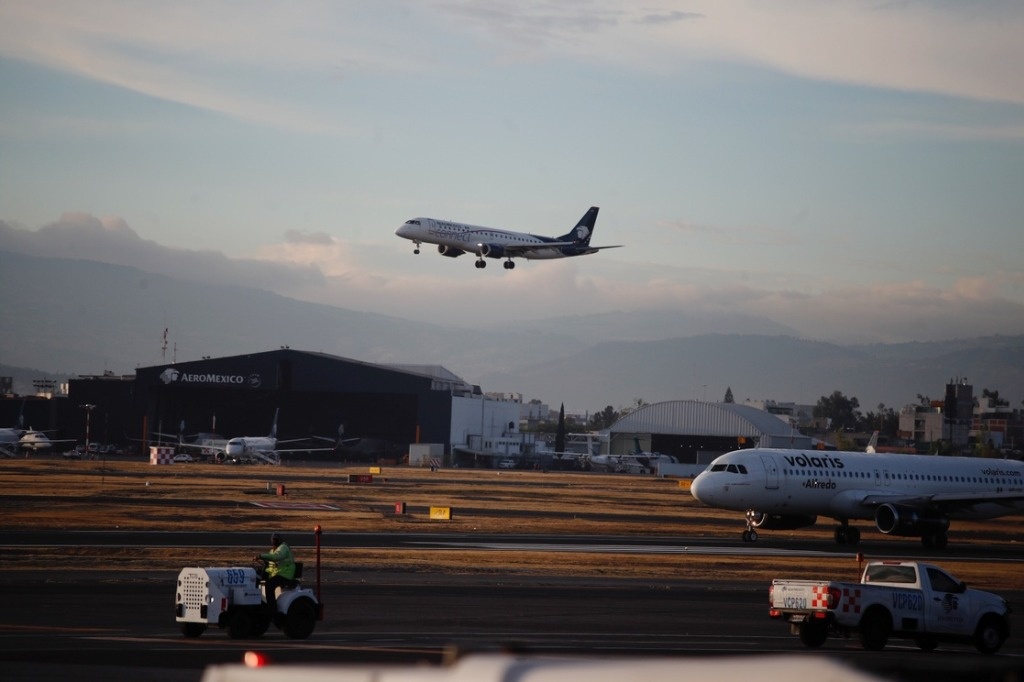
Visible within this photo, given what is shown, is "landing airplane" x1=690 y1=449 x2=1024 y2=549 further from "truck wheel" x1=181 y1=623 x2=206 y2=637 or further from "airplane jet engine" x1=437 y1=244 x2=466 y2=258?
"airplane jet engine" x1=437 y1=244 x2=466 y2=258

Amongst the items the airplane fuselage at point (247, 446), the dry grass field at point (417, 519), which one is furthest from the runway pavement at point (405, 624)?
the airplane fuselage at point (247, 446)

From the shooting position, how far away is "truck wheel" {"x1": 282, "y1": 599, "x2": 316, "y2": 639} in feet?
69.7

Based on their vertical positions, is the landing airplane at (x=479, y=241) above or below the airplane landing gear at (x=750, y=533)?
above

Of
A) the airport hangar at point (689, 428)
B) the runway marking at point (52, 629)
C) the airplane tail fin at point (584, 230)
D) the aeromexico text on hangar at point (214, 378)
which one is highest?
the airplane tail fin at point (584, 230)

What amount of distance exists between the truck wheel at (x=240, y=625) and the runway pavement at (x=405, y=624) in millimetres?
164

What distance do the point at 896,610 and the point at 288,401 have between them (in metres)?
138

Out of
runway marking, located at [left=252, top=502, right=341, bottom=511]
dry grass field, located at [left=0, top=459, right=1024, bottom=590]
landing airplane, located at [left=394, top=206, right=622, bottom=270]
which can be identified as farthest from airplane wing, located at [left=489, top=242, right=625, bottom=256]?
runway marking, located at [left=252, top=502, right=341, bottom=511]

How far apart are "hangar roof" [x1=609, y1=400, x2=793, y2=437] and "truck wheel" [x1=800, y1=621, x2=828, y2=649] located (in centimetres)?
15463

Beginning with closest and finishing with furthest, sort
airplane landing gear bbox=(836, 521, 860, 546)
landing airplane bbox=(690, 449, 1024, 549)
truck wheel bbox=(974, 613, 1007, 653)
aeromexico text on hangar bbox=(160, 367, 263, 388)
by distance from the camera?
truck wheel bbox=(974, 613, 1007, 653) < landing airplane bbox=(690, 449, 1024, 549) < airplane landing gear bbox=(836, 521, 860, 546) < aeromexico text on hangar bbox=(160, 367, 263, 388)

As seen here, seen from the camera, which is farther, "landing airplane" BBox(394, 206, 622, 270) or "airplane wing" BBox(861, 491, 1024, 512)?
"landing airplane" BBox(394, 206, 622, 270)

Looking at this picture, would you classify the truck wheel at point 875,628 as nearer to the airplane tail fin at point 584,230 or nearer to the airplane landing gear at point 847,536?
the airplane landing gear at point 847,536

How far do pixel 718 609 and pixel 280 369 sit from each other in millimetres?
122009

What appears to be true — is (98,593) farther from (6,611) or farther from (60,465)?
(60,465)

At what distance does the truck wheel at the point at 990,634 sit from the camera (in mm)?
22797
